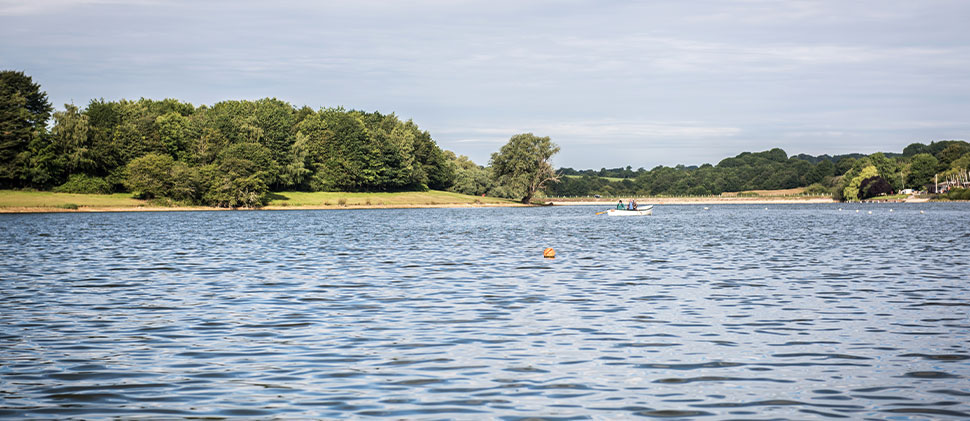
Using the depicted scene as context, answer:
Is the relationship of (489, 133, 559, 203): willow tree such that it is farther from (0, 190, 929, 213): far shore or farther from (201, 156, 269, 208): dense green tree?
(201, 156, 269, 208): dense green tree

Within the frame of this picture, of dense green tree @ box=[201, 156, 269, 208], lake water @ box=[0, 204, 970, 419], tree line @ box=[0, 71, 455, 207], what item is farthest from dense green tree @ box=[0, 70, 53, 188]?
lake water @ box=[0, 204, 970, 419]

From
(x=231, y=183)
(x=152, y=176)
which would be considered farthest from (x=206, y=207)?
(x=152, y=176)

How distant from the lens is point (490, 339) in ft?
58.8

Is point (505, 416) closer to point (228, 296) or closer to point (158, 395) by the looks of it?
point (158, 395)

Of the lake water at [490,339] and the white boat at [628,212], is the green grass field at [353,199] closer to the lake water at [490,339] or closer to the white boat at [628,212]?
the white boat at [628,212]

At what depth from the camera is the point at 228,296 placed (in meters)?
26.3

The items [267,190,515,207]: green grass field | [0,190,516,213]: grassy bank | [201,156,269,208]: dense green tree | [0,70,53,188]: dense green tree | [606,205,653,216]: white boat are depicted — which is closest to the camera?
[606,205,653,216]: white boat

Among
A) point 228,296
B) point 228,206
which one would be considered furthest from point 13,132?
point 228,296

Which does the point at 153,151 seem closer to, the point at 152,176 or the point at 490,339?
the point at 152,176

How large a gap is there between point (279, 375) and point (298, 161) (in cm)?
16172

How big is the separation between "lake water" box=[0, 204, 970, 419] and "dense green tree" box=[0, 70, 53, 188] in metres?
114

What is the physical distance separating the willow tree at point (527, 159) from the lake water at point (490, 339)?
517 feet

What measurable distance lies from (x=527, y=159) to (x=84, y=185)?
94.7 m

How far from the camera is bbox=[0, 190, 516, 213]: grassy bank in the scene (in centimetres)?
13125
